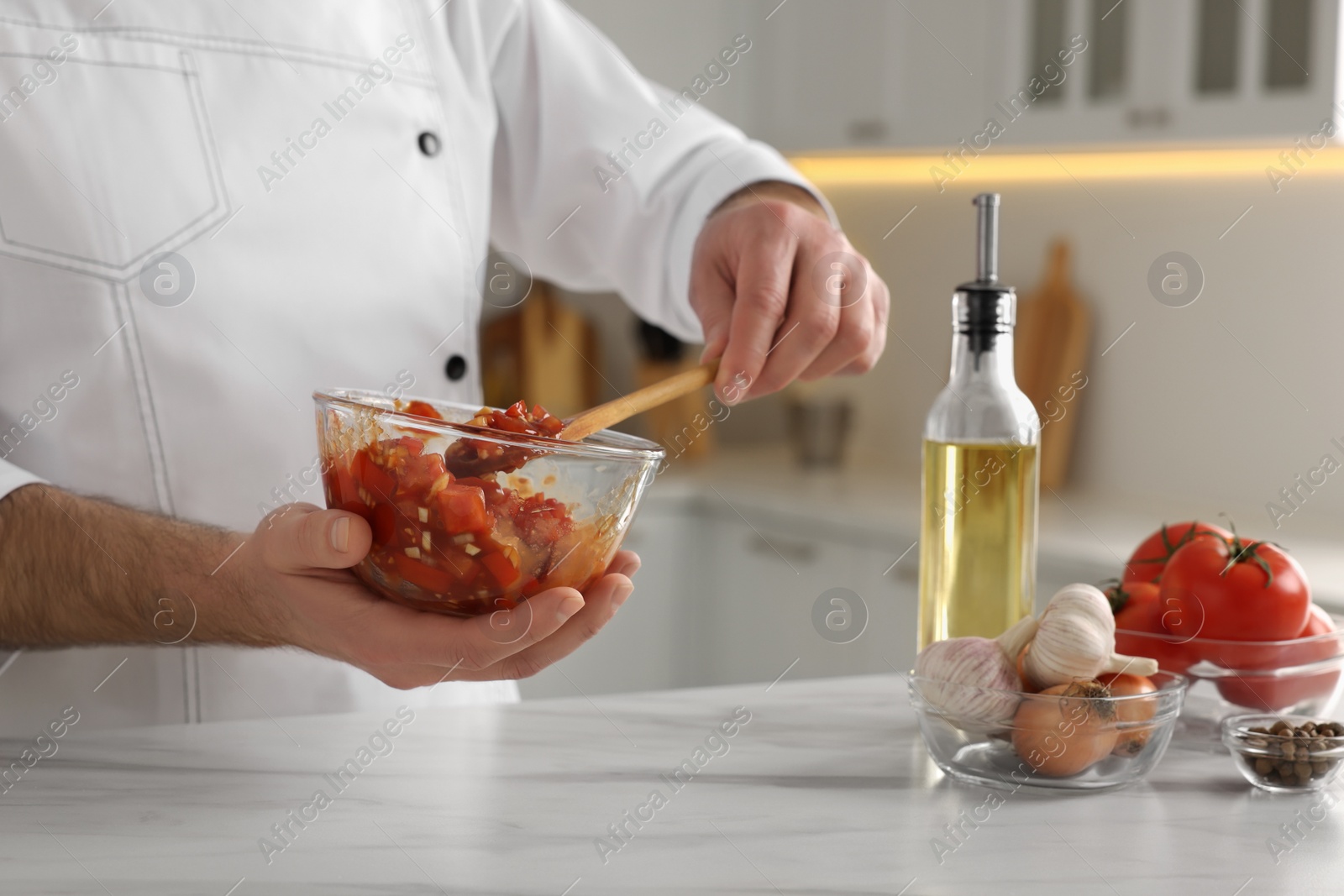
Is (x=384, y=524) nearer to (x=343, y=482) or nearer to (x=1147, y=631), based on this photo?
(x=343, y=482)

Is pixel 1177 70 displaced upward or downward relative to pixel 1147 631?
upward

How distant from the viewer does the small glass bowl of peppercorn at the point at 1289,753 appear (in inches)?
26.1

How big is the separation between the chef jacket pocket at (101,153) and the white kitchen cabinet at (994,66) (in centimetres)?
154

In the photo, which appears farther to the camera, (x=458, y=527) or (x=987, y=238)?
(x=987, y=238)

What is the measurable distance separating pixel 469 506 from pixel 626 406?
0.47 ft

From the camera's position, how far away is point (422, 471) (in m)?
0.62

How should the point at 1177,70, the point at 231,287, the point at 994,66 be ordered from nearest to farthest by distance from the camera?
the point at 231,287
the point at 1177,70
the point at 994,66

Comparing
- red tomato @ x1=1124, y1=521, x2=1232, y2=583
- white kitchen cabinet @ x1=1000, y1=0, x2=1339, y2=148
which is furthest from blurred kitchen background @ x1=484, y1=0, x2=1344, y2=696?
red tomato @ x1=1124, y1=521, x2=1232, y2=583

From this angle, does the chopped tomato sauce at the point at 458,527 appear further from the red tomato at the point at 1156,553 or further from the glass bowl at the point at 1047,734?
the red tomato at the point at 1156,553

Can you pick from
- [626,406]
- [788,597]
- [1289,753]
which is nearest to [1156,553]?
[1289,753]

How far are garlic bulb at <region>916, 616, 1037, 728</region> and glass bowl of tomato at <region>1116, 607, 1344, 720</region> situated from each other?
12 centimetres

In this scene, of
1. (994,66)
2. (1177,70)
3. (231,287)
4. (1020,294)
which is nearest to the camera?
(231,287)

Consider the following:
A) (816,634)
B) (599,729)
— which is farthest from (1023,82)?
(599,729)

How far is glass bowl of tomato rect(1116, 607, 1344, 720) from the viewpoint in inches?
29.1
